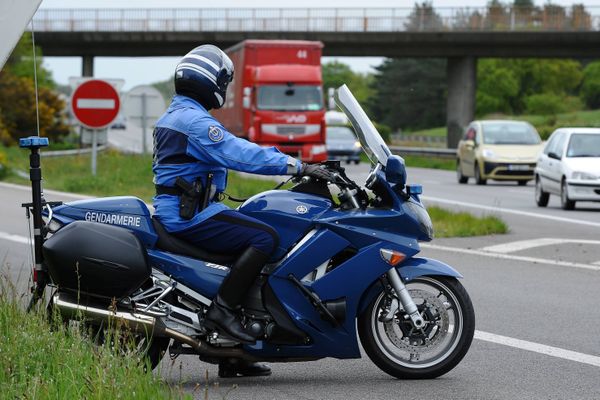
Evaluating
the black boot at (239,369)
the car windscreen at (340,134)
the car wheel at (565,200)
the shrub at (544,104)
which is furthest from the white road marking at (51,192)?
the shrub at (544,104)

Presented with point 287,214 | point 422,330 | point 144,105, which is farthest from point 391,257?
point 144,105

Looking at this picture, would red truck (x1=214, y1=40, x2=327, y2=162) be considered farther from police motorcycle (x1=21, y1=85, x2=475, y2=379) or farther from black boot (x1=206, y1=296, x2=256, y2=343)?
black boot (x1=206, y1=296, x2=256, y2=343)

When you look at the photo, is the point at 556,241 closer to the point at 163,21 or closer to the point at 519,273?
the point at 519,273

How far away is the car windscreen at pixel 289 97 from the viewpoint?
38844 mm

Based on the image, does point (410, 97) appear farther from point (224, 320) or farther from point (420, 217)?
point (224, 320)

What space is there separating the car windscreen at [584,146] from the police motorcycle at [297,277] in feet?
62.2

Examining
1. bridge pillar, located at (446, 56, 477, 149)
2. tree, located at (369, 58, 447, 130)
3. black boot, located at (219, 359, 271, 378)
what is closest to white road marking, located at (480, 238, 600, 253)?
black boot, located at (219, 359, 271, 378)

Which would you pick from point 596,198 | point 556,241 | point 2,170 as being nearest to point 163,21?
point 2,170

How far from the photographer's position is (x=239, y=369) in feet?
24.9

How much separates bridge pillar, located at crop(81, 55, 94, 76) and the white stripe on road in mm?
57277

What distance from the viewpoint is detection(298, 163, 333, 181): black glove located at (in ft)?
23.3

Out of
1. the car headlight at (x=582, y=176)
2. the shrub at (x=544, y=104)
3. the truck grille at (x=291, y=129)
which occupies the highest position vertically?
the car headlight at (x=582, y=176)

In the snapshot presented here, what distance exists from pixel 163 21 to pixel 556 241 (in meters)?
59.8

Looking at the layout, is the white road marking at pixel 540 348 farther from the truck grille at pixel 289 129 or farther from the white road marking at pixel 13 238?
the truck grille at pixel 289 129
